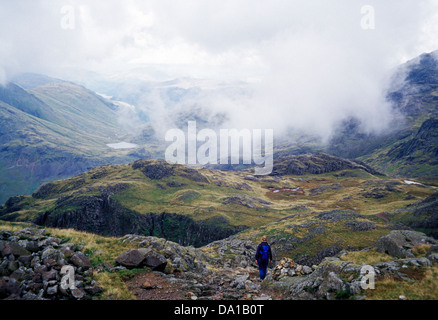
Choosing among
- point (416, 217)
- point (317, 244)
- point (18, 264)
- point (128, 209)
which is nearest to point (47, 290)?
point (18, 264)

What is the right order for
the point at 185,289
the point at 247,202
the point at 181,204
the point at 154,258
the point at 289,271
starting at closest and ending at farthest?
the point at 185,289
the point at 154,258
the point at 289,271
the point at 247,202
the point at 181,204

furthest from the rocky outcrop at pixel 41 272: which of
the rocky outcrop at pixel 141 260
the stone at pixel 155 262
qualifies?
the stone at pixel 155 262

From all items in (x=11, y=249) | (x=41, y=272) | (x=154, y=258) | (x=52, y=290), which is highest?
(x=11, y=249)

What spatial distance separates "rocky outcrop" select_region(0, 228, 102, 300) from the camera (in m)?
13.2

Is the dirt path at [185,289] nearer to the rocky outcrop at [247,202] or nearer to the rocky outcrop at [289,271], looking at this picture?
the rocky outcrop at [289,271]

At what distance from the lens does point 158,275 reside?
2048cm

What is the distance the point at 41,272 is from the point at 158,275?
891 cm

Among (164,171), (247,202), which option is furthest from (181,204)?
(164,171)

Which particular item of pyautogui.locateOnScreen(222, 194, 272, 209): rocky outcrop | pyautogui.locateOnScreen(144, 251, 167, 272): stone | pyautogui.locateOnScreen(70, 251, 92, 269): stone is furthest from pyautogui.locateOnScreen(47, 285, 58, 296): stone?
pyautogui.locateOnScreen(222, 194, 272, 209): rocky outcrop

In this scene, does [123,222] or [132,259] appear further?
[123,222]

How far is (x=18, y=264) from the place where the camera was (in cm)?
1495

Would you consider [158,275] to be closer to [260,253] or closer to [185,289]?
[185,289]
